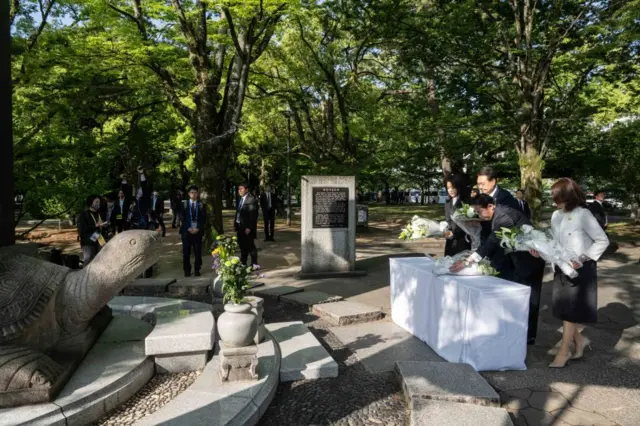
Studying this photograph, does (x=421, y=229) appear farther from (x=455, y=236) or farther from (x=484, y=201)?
(x=455, y=236)

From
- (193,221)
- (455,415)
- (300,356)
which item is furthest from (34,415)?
(193,221)

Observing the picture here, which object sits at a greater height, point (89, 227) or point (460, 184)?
point (460, 184)

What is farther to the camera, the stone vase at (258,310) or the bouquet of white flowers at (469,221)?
the bouquet of white flowers at (469,221)

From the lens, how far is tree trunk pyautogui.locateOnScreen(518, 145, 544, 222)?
44.0 feet

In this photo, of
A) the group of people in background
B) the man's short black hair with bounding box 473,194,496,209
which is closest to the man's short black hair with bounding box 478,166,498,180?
the group of people in background

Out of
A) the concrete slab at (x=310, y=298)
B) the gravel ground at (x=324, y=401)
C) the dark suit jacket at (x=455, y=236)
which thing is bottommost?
the gravel ground at (x=324, y=401)

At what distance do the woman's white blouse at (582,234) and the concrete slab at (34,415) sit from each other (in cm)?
470

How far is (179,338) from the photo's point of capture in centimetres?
405

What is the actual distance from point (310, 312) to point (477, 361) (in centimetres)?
298

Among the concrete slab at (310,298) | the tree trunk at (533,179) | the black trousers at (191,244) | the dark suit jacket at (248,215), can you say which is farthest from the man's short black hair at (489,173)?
the tree trunk at (533,179)

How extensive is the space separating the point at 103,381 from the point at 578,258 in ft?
14.8

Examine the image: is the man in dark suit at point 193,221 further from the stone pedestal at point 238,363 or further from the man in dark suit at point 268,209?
the man in dark suit at point 268,209

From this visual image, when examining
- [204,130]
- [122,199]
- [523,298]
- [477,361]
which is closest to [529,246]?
[523,298]

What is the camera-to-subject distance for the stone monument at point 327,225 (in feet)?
29.8
